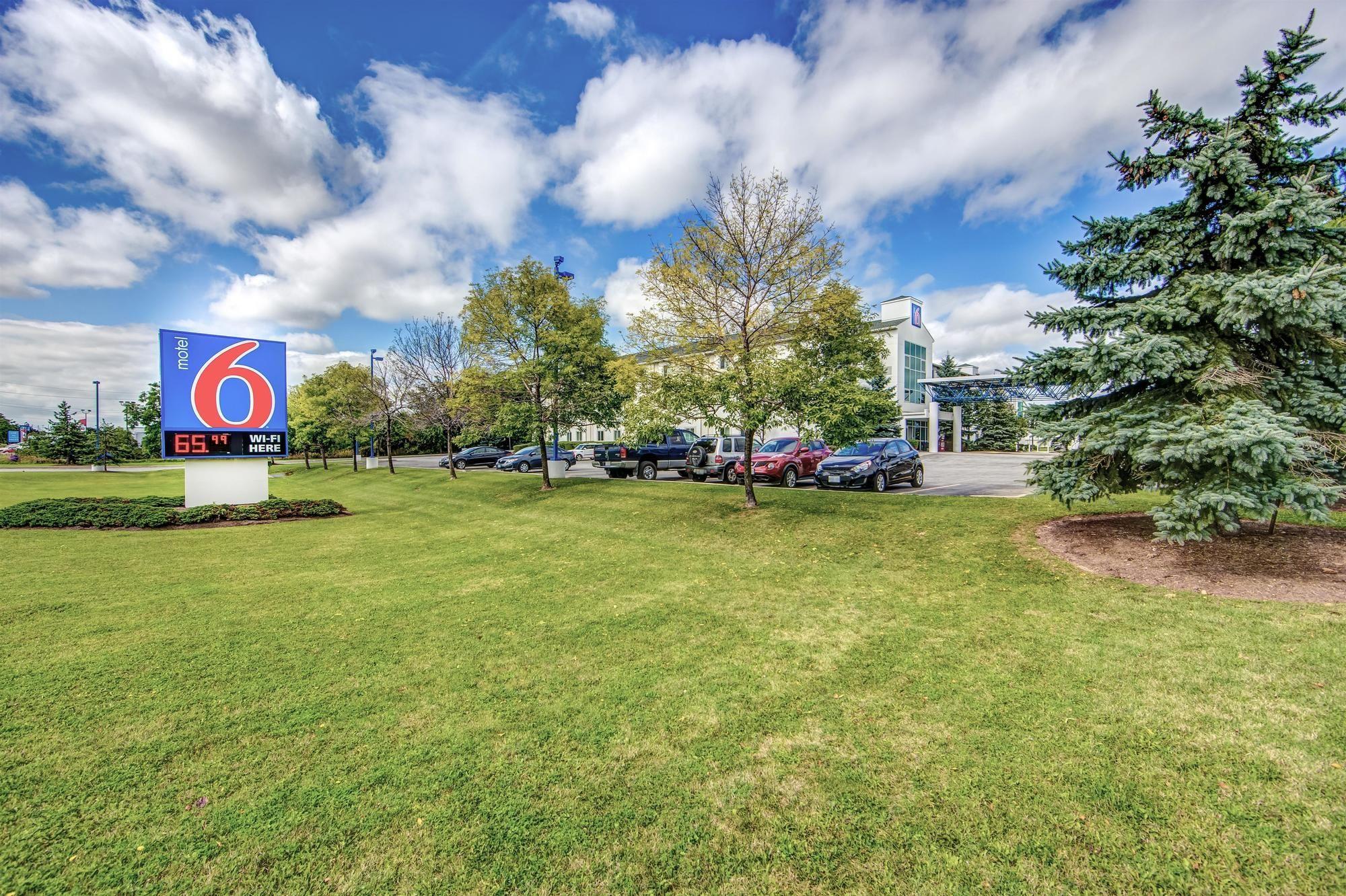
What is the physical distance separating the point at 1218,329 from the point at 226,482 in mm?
20385

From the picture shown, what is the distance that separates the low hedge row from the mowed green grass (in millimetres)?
6459

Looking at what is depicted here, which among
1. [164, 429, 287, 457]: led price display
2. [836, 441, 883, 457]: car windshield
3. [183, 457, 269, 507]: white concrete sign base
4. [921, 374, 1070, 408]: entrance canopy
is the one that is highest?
[921, 374, 1070, 408]: entrance canopy

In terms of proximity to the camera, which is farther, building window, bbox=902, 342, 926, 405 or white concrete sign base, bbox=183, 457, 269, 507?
building window, bbox=902, 342, 926, 405

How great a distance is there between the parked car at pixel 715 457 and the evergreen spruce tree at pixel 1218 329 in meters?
11.7

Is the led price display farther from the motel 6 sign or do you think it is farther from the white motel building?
the white motel building

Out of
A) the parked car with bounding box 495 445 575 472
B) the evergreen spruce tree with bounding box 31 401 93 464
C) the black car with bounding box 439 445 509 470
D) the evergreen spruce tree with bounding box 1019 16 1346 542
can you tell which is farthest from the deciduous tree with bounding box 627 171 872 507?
the evergreen spruce tree with bounding box 31 401 93 464

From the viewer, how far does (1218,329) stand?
21.0 feet

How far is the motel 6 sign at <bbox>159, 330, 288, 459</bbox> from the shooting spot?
13.7 meters

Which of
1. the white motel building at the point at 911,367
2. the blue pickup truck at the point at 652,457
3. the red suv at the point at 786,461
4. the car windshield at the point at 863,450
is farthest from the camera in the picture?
the white motel building at the point at 911,367

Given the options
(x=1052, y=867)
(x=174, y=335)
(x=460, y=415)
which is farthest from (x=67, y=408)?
(x=1052, y=867)

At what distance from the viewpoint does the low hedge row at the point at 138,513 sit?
11945 millimetres

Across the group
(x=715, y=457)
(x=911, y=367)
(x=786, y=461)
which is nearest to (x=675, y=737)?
(x=786, y=461)

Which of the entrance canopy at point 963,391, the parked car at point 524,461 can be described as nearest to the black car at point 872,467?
the parked car at point 524,461

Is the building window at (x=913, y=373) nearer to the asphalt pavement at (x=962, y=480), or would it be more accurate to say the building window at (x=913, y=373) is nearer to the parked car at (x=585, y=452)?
the asphalt pavement at (x=962, y=480)
